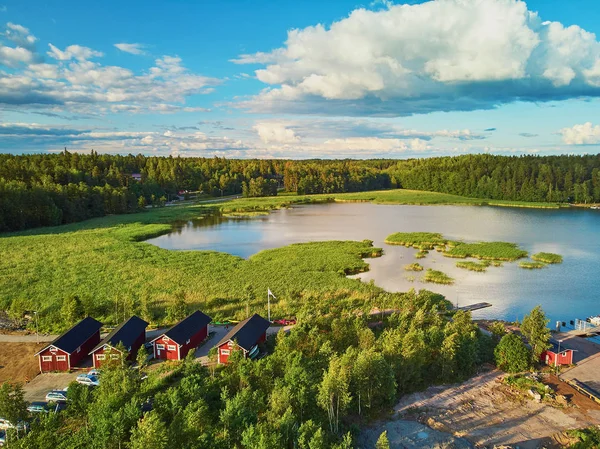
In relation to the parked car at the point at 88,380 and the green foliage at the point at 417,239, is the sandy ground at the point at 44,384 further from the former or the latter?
the green foliage at the point at 417,239

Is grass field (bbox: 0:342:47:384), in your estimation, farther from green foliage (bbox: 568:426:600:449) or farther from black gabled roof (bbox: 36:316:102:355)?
green foliage (bbox: 568:426:600:449)

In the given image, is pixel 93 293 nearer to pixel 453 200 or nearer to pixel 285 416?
pixel 285 416

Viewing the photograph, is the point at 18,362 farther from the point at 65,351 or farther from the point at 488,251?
the point at 488,251

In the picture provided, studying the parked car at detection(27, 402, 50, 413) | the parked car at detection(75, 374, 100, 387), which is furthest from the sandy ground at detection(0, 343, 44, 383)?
the parked car at detection(27, 402, 50, 413)

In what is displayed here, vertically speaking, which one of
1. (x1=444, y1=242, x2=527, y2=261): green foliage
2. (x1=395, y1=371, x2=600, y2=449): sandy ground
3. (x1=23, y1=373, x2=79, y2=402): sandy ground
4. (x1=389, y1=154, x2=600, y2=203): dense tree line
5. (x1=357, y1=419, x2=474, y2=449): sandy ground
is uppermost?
(x1=389, y1=154, x2=600, y2=203): dense tree line

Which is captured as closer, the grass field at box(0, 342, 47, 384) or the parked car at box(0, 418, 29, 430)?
the parked car at box(0, 418, 29, 430)

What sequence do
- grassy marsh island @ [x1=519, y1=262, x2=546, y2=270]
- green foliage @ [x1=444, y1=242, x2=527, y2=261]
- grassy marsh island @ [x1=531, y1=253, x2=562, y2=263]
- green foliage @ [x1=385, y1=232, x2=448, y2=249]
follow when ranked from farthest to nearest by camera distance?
green foliage @ [x1=385, y1=232, x2=448, y2=249], green foliage @ [x1=444, y1=242, x2=527, y2=261], grassy marsh island @ [x1=531, y1=253, x2=562, y2=263], grassy marsh island @ [x1=519, y1=262, x2=546, y2=270]

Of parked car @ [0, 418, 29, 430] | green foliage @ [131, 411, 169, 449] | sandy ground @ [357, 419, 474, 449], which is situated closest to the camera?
green foliage @ [131, 411, 169, 449]
